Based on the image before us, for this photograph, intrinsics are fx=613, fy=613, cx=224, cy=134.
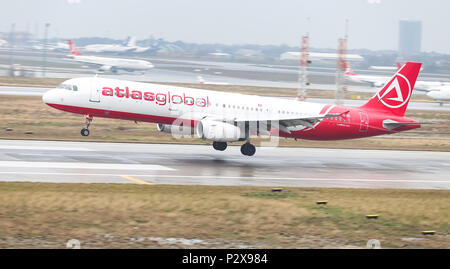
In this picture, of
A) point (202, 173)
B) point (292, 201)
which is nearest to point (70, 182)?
point (202, 173)

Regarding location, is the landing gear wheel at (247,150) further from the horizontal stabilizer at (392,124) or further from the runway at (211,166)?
the horizontal stabilizer at (392,124)

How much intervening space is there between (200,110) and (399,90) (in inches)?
528

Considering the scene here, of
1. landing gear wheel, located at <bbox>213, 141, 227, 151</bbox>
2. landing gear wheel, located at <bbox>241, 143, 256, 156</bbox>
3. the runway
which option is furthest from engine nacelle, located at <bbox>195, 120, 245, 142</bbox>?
landing gear wheel, located at <bbox>213, 141, 227, 151</bbox>

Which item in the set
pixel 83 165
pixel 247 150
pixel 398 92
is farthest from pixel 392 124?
pixel 83 165

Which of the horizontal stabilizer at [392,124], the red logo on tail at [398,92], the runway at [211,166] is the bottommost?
the runway at [211,166]

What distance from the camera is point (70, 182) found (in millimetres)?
24828

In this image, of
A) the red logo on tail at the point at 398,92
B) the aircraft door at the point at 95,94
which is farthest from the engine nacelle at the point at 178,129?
the red logo on tail at the point at 398,92

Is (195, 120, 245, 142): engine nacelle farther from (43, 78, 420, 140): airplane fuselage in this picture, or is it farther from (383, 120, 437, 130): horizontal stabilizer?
(383, 120, 437, 130): horizontal stabilizer

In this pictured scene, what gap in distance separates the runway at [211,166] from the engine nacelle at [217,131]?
1369mm

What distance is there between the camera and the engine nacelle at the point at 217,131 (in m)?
34.3

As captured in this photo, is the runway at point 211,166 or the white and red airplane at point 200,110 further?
the white and red airplane at point 200,110

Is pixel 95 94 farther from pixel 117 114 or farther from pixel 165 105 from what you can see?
pixel 165 105
